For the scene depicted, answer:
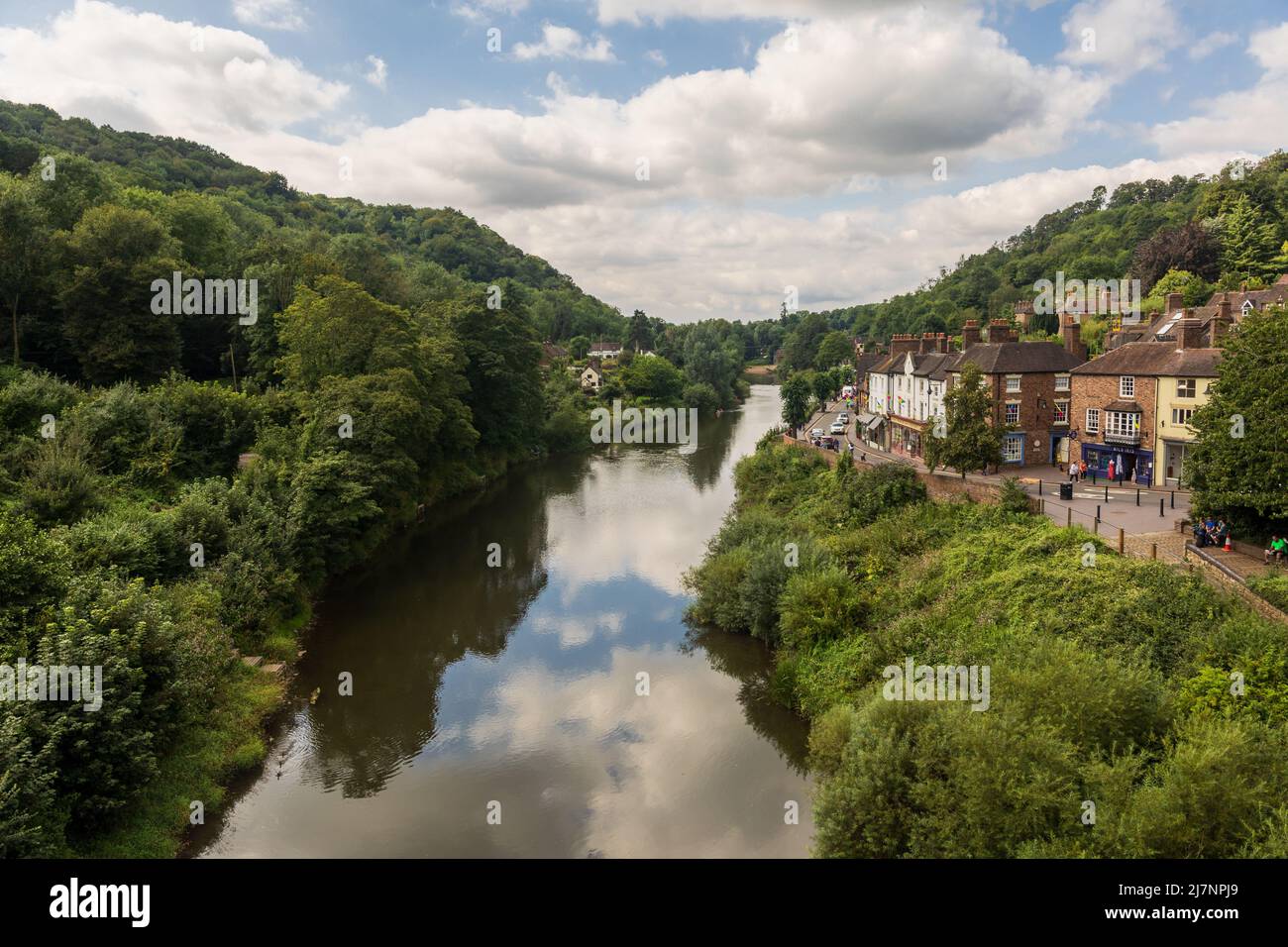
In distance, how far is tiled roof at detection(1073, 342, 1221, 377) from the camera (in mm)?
28984

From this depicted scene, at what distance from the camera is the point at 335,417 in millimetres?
31594

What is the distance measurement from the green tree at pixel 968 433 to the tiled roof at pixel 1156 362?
285 inches

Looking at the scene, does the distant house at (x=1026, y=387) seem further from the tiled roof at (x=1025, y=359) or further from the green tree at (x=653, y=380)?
the green tree at (x=653, y=380)

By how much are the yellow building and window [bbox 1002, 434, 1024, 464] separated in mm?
5718

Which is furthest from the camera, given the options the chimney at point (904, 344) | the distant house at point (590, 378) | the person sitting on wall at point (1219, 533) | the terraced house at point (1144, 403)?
the distant house at point (590, 378)

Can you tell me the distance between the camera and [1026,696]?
13445 millimetres

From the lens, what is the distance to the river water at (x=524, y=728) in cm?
1551

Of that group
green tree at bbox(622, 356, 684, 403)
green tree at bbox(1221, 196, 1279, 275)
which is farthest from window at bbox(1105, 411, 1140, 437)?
green tree at bbox(622, 356, 684, 403)

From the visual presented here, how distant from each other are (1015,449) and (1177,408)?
6765 millimetres

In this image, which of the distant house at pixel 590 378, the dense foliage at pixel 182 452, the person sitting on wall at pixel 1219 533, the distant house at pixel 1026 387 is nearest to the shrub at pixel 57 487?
the dense foliage at pixel 182 452

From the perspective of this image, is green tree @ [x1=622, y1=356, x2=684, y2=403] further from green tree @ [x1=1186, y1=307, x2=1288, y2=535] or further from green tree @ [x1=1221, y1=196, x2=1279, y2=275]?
green tree @ [x1=1186, y1=307, x2=1288, y2=535]

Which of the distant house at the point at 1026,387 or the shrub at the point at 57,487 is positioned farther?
the distant house at the point at 1026,387

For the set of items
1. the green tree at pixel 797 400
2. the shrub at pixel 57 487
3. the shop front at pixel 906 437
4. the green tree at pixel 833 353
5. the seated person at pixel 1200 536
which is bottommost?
the seated person at pixel 1200 536
